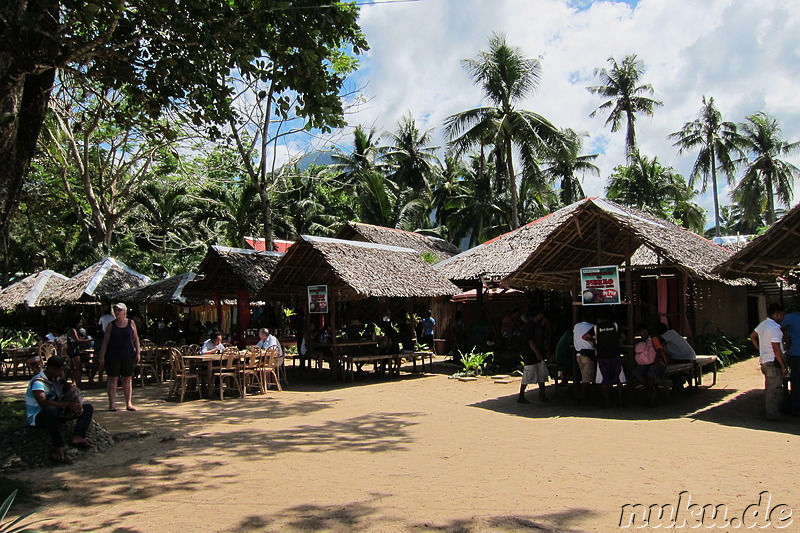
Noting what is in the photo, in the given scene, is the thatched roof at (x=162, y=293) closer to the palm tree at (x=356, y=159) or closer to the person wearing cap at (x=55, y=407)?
the person wearing cap at (x=55, y=407)

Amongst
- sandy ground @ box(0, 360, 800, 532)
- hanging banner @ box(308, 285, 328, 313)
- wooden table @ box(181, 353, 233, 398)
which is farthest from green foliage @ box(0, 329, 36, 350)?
sandy ground @ box(0, 360, 800, 532)

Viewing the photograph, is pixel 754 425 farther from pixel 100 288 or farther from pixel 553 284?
pixel 100 288

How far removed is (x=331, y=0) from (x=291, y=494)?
6.82 meters

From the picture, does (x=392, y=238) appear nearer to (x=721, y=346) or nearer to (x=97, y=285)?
(x=97, y=285)

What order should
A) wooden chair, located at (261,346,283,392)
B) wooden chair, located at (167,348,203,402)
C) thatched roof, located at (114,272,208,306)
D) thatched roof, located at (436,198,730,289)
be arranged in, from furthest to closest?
thatched roof, located at (114,272,208,306) < wooden chair, located at (261,346,283,392) < wooden chair, located at (167,348,203,402) < thatched roof, located at (436,198,730,289)

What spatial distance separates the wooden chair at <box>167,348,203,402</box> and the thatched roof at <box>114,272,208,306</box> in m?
5.23

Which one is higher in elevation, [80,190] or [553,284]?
[80,190]

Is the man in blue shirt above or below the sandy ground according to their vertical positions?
above

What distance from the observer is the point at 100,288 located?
57.8 feet

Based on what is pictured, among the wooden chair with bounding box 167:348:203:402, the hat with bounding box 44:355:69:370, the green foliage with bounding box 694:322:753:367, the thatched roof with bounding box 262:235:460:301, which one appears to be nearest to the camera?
the hat with bounding box 44:355:69:370

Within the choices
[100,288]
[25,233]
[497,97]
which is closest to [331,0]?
[100,288]

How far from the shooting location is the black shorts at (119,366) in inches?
359

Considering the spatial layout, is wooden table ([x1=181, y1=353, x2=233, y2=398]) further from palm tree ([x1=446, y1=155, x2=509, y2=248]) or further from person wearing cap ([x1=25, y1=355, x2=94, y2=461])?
palm tree ([x1=446, y1=155, x2=509, y2=248])

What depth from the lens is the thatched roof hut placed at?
1745 centimetres
